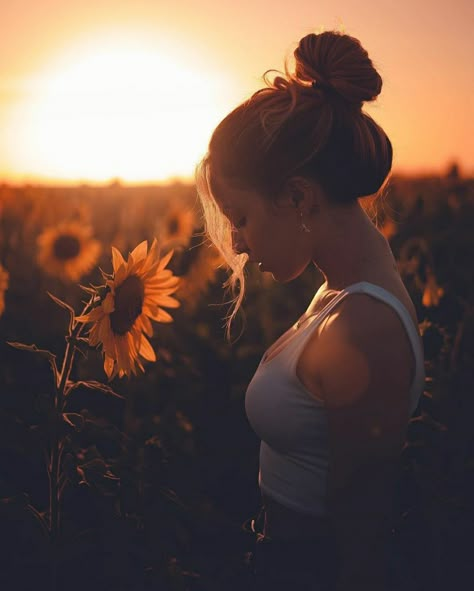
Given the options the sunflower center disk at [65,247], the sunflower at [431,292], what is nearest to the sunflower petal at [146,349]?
the sunflower at [431,292]

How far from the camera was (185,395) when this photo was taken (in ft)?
11.9

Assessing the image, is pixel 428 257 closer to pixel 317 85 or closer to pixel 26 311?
pixel 317 85

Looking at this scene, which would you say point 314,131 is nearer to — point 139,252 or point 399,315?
point 399,315

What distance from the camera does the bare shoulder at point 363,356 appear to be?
1.32 meters

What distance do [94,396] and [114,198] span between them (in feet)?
34.4

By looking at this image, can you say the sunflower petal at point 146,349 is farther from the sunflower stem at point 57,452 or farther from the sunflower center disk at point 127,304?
the sunflower stem at point 57,452

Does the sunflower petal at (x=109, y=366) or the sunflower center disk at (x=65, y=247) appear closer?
the sunflower petal at (x=109, y=366)

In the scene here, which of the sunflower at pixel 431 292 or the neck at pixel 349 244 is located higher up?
the neck at pixel 349 244

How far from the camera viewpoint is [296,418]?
5.02 ft

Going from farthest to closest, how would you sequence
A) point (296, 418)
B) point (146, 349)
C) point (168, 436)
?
point (168, 436) < point (146, 349) < point (296, 418)

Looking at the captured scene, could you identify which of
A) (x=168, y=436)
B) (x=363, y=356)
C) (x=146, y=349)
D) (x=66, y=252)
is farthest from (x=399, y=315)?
(x=66, y=252)

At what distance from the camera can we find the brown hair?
1555 millimetres

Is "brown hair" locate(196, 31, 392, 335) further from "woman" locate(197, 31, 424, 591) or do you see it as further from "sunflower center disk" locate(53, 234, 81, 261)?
"sunflower center disk" locate(53, 234, 81, 261)

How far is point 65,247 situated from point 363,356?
5.66 m
